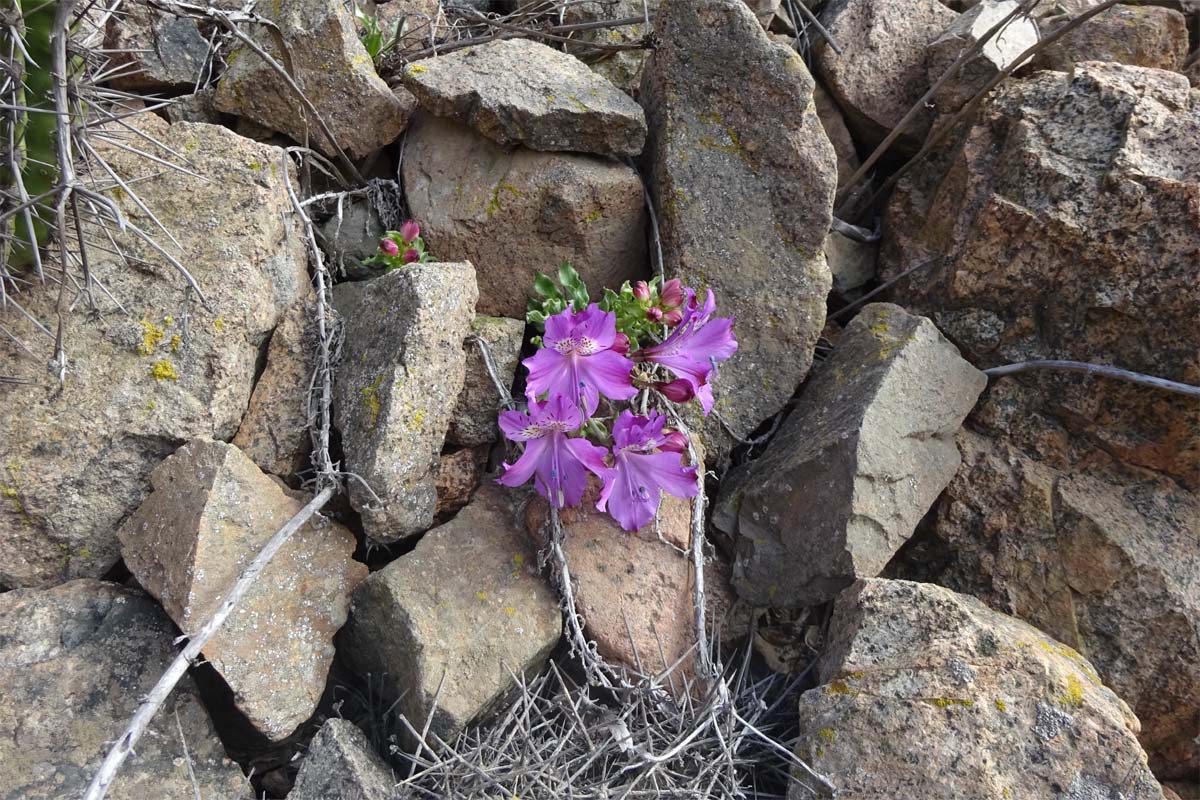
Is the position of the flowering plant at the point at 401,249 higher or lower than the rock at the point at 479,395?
higher

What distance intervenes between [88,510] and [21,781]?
27.2 inches

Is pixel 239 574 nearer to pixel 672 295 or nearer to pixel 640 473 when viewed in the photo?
pixel 640 473

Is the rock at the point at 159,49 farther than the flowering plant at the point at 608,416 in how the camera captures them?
Yes

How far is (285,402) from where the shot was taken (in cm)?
269

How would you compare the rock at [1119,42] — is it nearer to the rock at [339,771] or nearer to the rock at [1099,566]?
the rock at [1099,566]

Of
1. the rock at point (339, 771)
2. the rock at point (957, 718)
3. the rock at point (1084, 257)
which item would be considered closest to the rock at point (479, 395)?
the rock at point (339, 771)

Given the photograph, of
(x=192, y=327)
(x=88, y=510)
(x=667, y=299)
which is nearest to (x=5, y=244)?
(x=192, y=327)

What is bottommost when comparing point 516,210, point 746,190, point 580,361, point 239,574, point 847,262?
point 239,574

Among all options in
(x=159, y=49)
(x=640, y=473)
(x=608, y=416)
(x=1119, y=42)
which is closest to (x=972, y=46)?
(x=1119, y=42)

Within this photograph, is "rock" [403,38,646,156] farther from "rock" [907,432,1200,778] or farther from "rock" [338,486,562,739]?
"rock" [907,432,1200,778]

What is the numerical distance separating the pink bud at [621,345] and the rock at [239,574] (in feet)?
3.30

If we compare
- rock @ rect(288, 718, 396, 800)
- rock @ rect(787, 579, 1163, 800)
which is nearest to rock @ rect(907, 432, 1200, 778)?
rock @ rect(787, 579, 1163, 800)

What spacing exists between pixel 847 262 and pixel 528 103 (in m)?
1.46

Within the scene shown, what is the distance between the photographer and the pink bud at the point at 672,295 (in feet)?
9.16
